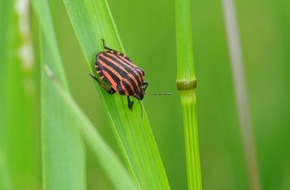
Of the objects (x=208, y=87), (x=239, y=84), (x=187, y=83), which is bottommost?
(x=208, y=87)

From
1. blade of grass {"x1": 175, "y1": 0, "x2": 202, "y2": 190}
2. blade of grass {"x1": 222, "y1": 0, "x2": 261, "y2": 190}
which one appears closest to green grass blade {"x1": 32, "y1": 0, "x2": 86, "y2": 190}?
blade of grass {"x1": 175, "y1": 0, "x2": 202, "y2": 190}

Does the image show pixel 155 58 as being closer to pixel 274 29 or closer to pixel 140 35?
pixel 140 35

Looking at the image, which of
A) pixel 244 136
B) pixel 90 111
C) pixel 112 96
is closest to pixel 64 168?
pixel 112 96

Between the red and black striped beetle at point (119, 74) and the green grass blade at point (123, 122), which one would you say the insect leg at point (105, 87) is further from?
the green grass blade at point (123, 122)

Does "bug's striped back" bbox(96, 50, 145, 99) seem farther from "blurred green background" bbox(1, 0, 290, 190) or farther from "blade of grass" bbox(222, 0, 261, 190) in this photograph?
"blurred green background" bbox(1, 0, 290, 190)

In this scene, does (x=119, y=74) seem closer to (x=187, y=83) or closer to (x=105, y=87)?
(x=105, y=87)

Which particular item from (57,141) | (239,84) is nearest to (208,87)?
(239,84)

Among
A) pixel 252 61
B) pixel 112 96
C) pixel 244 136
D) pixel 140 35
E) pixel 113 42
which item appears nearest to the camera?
pixel 113 42
